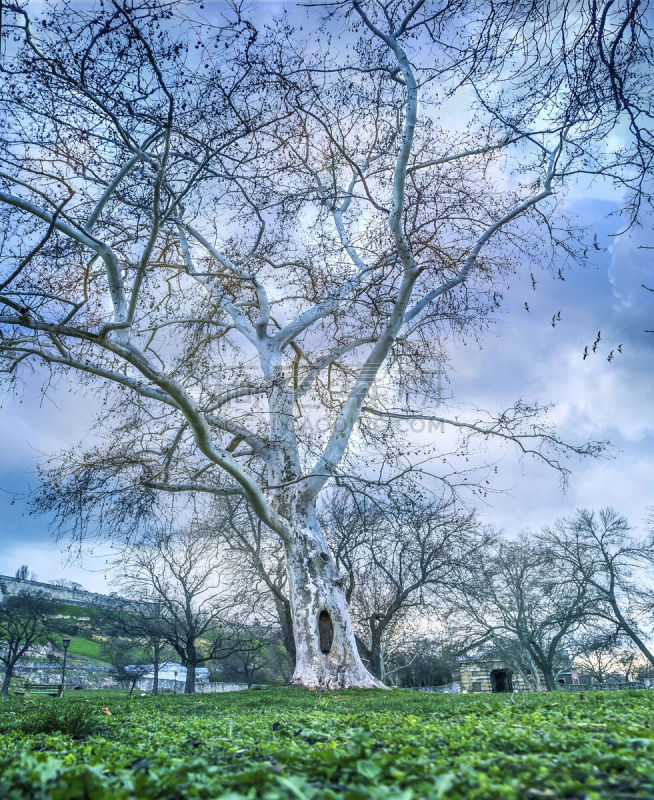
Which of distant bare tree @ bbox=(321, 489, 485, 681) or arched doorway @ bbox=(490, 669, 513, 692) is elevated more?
distant bare tree @ bbox=(321, 489, 485, 681)

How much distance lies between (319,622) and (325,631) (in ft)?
1.19

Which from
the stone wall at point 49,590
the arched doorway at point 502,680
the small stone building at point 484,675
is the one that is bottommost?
the small stone building at point 484,675

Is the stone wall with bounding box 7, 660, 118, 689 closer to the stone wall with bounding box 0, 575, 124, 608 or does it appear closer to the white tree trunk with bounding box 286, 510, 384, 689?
the stone wall with bounding box 0, 575, 124, 608

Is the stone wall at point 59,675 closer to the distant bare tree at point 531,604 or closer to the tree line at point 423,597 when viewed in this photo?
the tree line at point 423,597

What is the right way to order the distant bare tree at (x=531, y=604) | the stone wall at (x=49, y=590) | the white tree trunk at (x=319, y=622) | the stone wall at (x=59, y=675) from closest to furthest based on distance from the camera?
1. the white tree trunk at (x=319, y=622)
2. the distant bare tree at (x=531, y=604)
3. the stone wall at (x=49, y=590)
4. the stone wall at (x=59, y=675)

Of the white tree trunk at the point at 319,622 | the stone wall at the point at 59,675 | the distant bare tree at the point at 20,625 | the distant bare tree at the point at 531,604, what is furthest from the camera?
the stone wall at the point at 59,675

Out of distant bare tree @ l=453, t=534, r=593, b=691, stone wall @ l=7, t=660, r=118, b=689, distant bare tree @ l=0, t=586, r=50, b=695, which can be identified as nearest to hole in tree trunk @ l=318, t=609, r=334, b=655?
distant bare tree @ l=453, t=534, r=593, b=691

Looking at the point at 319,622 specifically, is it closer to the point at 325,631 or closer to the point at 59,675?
the point at 325,631

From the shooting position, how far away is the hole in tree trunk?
10734 millimetres

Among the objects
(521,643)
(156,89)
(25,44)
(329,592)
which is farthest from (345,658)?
(521,643)

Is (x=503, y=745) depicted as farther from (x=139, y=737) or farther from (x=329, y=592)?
(x=329, y=592)

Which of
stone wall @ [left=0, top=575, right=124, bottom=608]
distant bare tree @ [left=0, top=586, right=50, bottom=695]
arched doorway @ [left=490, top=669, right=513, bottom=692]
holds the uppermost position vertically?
stone wall @ [left=0, top=575, right=124, bottom=608]

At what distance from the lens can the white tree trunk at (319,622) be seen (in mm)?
10320

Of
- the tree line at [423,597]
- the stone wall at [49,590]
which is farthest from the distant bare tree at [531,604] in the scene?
the stone wall at [49,590]
